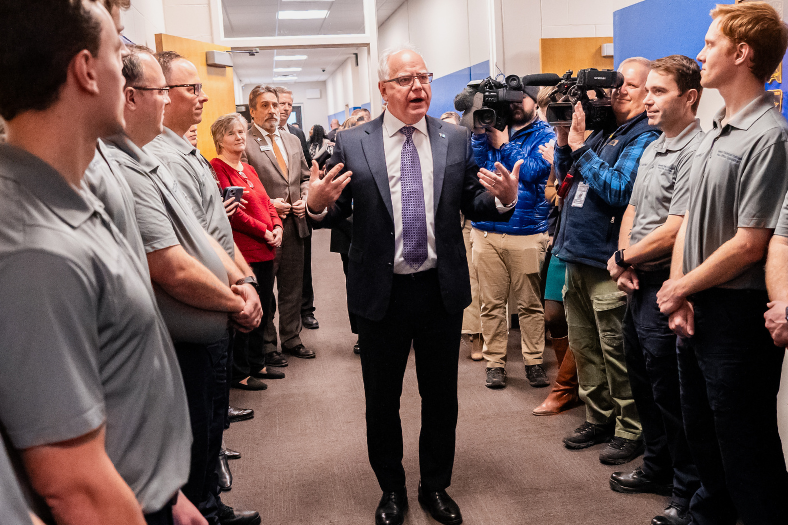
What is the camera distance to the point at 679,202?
210 centimetres

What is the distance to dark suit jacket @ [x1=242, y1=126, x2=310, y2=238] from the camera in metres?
4.00

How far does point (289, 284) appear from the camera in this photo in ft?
13.6

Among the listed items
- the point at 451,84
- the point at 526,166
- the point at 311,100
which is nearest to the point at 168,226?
the point at 526,166

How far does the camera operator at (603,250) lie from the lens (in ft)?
8.18

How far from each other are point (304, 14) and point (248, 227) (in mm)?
7915

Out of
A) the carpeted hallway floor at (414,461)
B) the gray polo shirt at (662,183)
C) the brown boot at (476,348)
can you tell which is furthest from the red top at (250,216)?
the gray polo shirt at (662,183)

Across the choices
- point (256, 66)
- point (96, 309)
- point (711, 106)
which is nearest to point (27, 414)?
point (96, 309)

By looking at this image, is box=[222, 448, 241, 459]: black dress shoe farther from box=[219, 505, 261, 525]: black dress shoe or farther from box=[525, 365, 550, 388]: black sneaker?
box=[525, 365, 550, 388]: black sneaker

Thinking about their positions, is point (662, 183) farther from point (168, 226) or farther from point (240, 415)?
point (240, 415)

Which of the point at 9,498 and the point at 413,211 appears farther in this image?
the point at 413,211

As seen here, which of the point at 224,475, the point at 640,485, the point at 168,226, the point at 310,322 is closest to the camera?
the point at 168,226

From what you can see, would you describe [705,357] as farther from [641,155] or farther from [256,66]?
[256,66]

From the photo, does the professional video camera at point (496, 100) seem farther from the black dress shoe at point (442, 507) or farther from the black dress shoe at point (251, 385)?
the black dress shoe at point (251, 385)

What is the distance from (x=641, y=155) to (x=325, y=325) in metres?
3.10
